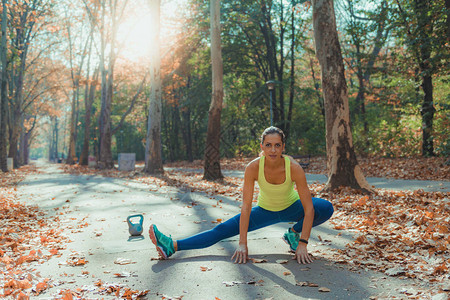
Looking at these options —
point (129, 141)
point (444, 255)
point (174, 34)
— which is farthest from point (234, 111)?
point (444, 255)

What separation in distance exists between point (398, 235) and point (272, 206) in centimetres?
185

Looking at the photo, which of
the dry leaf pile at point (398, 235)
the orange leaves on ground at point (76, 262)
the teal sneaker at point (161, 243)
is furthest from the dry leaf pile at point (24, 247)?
the dry leaf pile at point (398, 235)

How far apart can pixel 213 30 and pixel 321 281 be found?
11.5 meters

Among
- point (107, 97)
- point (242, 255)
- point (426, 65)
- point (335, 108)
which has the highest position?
point (426, 65)

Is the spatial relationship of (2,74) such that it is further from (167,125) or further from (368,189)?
(368,189)

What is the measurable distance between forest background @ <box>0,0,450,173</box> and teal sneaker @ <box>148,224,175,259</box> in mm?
11874

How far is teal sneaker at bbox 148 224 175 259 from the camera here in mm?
3936

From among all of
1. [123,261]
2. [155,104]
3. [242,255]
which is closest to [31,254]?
[123,261]

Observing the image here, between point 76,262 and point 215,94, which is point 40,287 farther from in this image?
point 215,94

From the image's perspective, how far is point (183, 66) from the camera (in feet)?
87.1

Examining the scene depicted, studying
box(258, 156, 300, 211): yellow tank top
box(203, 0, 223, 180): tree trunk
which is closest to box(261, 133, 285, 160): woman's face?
box(258, 156, 300, 211): yellow tank top

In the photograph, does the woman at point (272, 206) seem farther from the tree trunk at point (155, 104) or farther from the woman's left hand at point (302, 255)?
the tree trunk at point (155, 104)

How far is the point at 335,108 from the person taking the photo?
8.30 m

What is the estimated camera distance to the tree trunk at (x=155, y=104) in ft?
52.8
